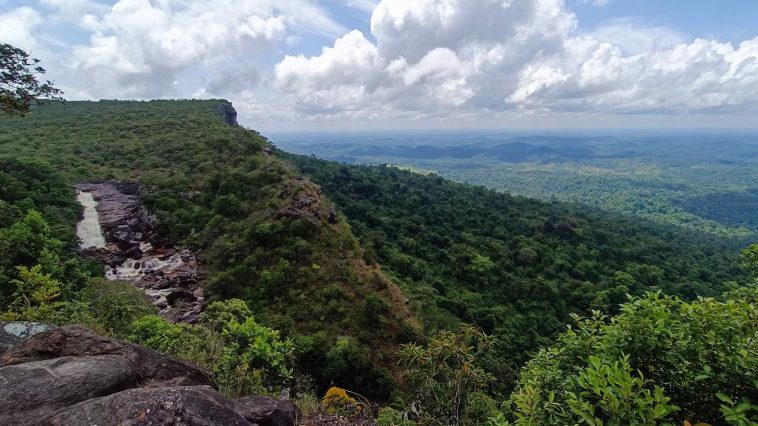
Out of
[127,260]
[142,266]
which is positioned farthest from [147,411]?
[127,260]

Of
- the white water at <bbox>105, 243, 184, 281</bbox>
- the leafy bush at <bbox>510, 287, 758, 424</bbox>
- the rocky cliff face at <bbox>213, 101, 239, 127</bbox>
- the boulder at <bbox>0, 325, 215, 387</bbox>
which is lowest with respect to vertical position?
the white water at <bbox>105, 243, 184, 281</bbox>

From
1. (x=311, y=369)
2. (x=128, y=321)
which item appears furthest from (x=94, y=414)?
(x=311, y=369)

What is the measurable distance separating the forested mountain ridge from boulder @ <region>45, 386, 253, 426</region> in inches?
587

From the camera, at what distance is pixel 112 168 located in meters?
42.2

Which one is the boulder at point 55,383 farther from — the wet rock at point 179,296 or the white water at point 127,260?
the white water at point 127,260

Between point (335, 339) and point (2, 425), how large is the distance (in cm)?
1795

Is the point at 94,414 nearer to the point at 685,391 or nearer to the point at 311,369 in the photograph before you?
the point at 685,391

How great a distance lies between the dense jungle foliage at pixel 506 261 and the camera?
33.2m

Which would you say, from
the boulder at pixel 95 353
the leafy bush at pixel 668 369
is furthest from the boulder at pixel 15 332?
the leafy bush at pixel 668 369

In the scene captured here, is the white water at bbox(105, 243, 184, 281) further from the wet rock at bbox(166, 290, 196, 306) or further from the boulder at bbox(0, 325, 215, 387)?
the boulder at bbox(0, 325, 215, 387)

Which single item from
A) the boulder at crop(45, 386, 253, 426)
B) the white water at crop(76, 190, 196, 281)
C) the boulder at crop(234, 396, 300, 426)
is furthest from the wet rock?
the boulder at crop(45, 386, 253, 426)

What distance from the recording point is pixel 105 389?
556cm

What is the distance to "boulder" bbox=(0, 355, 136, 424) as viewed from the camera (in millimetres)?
4961

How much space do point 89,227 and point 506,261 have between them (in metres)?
39.1
